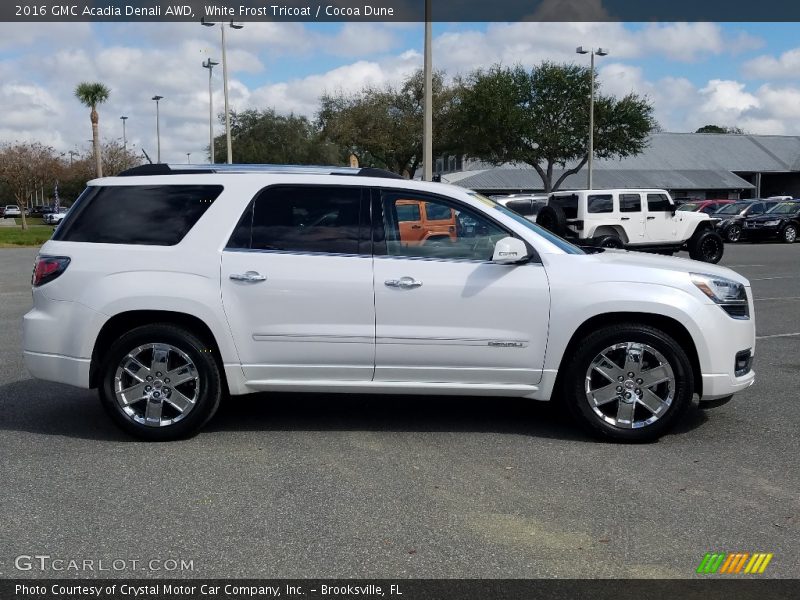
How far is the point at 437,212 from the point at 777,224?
30402 mm

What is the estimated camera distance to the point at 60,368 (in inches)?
232

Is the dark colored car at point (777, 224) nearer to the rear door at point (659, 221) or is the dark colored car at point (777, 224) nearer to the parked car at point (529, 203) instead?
the parked car at point (529, 203)

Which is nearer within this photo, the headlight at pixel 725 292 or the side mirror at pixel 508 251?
the side mirror at pixel 508 251

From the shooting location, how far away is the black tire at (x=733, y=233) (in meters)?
33.3

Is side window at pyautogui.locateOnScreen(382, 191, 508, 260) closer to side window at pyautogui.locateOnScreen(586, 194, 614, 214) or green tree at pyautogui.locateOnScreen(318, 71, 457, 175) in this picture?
side window at pyautogui.locateOnScreen(586, 194, 614, 214)

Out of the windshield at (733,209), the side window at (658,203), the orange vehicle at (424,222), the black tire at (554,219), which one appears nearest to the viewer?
the orange vehicle at (424,222)

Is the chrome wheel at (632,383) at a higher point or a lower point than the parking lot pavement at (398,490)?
higher

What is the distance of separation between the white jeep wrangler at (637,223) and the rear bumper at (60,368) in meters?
16.2

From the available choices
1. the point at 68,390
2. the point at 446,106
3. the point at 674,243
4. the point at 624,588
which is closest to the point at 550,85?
the point at 446,106

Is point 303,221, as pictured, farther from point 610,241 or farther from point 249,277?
point 610,241

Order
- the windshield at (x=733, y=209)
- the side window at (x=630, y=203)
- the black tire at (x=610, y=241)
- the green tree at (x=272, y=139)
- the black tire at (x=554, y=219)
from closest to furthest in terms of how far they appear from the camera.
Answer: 1. the black tire at (x=554, y=219)
2. the black tire at (x=610, y=241)
3. the side window at (x=630, y=203)
4. the windshield at (x=733, y=209)
5. the green tree at (x=272, y=139)

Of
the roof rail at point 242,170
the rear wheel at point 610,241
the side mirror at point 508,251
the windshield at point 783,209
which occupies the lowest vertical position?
the rear wheel at point 610,241

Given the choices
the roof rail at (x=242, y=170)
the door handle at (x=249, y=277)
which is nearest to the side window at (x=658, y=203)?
the roof rail at (x=242, y=170)

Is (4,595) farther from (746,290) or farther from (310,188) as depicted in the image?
(746,290)
